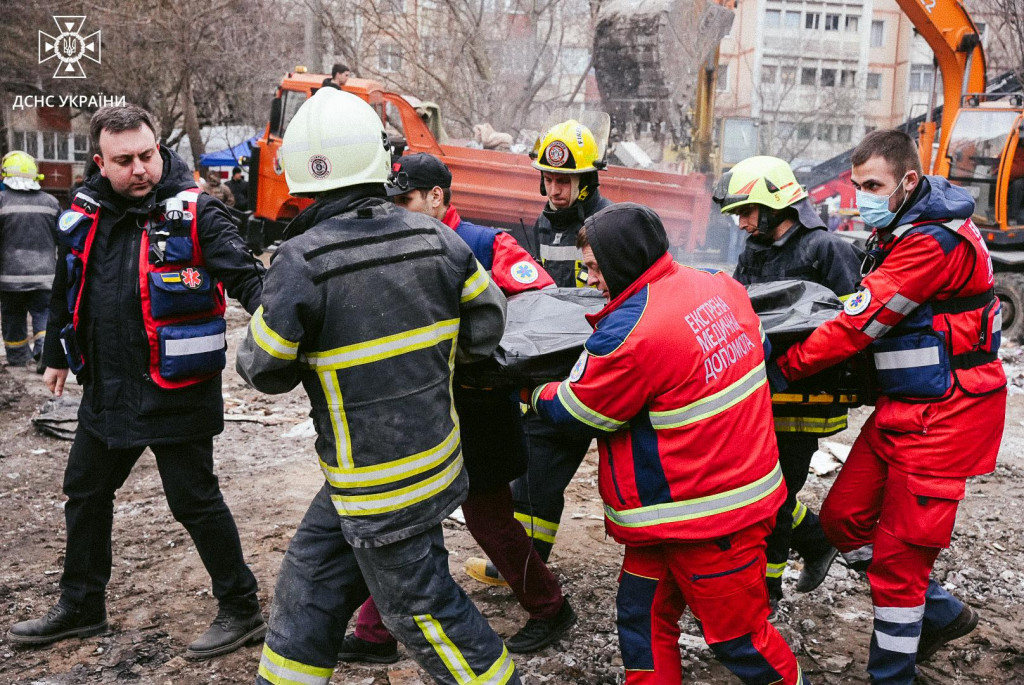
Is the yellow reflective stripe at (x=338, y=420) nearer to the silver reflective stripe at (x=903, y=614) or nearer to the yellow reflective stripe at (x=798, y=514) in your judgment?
the silver reflective stripe at (x=903, y=614)

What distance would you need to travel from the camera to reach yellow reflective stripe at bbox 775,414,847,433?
3.46m

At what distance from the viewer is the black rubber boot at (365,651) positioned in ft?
10.9

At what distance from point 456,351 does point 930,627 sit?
202 centimetres

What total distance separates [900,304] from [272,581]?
9.21ft

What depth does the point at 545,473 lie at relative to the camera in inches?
139

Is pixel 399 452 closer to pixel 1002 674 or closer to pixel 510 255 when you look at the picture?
→ pixel 510 255

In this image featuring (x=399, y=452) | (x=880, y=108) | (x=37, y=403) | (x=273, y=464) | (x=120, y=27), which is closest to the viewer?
(x=399, y=452)

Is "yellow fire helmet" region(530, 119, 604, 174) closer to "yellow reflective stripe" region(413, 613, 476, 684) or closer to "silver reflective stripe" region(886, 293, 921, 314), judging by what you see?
"silver reflective stripe" region(886, 293, 921, 314)

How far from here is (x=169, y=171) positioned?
328 centimetres

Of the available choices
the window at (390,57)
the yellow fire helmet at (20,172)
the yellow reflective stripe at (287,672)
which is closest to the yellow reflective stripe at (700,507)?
the yellow reflective stripe at (287,672)

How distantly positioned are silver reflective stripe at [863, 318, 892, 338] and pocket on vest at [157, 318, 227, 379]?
224 centimetres

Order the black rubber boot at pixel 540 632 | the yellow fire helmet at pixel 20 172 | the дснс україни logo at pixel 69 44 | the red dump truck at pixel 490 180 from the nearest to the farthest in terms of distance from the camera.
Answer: the black rubber boot at pixel 540 632 → the yellow fire helmet at pixel 20 172 → the red dump truck at pixel 490 180 → the дснс україни logo at pixel 69 44

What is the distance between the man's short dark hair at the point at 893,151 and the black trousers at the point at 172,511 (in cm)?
252

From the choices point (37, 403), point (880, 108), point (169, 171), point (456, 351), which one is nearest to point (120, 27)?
point (37, 403)
